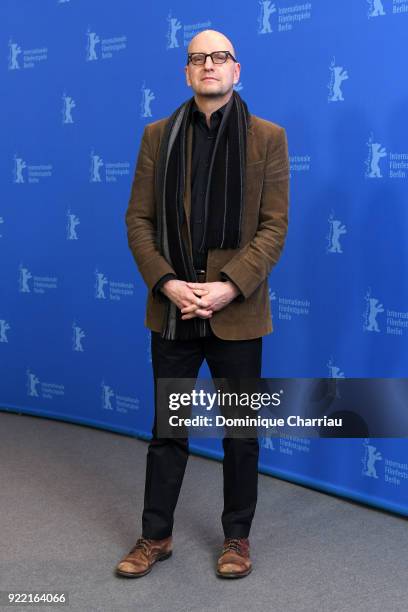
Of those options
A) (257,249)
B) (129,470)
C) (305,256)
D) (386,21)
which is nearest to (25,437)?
(129,470)

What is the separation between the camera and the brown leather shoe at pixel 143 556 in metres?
2.50

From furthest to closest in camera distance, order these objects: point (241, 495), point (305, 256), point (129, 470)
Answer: point (129, 470) < point (305, 256) < point (241, 495)

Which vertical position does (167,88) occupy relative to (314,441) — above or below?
above

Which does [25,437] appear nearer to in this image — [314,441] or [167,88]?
[314,441]

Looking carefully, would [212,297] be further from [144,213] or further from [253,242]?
[144,213]

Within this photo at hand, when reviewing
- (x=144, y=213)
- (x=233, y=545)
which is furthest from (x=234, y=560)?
(x=144, y=213)

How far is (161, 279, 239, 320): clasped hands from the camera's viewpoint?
7.71 feet

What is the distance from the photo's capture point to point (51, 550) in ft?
8.83

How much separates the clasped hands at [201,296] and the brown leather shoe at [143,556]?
0.79m

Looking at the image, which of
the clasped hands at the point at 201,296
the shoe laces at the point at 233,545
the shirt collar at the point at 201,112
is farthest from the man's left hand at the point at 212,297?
the shoe laces at the point at 233,545

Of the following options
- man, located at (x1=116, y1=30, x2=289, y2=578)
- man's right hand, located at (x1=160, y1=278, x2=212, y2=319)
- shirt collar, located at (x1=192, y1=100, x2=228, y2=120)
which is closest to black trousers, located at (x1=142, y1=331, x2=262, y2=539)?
man, located at (x1=116, y1=30, x2=289, y2=578)

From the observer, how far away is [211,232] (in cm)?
237

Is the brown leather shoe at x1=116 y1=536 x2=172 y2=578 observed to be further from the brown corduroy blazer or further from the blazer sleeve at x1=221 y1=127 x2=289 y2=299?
the blazer sleeve at x1=221 y1=127 x2=289 y2=299

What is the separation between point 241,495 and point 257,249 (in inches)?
31.7
